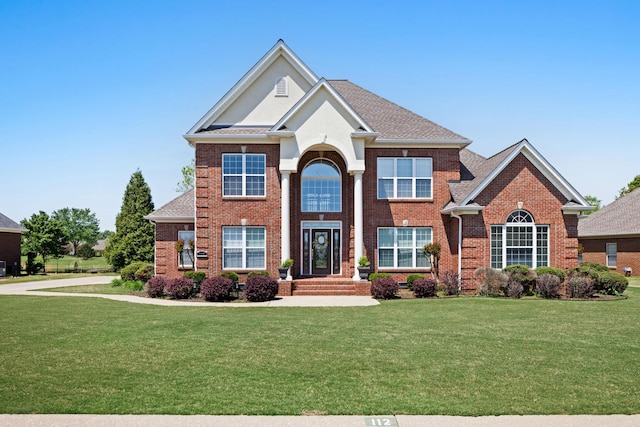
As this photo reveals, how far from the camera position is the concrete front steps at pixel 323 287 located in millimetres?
22797

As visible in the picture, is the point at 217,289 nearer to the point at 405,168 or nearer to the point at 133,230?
the point at 405,168

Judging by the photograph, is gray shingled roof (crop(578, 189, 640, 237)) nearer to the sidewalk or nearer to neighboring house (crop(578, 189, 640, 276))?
neighboring house (crop(578, 189, 640, 276))

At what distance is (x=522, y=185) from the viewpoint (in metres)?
23.3

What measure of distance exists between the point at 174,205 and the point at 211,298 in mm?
8599

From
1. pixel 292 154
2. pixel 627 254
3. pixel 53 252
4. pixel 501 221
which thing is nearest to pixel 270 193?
pixel 292 154

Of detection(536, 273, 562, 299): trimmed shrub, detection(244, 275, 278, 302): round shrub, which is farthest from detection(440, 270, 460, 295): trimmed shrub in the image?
detection(244, 275, 278, 302): round shrub

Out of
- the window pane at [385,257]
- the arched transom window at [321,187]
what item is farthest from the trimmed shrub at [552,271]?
the arched transom window at [321,187]

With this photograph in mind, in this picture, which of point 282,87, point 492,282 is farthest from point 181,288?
point 492,282

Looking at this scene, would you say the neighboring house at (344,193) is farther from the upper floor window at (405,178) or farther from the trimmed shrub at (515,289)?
the trimmed shrub at (515,289)

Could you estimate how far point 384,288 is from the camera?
2097 centimetres

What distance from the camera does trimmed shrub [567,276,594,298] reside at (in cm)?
2071

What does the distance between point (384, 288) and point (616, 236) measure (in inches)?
952

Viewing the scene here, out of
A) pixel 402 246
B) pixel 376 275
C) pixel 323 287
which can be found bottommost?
pixel 323 287

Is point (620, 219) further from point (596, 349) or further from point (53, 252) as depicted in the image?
point (53, 252)
